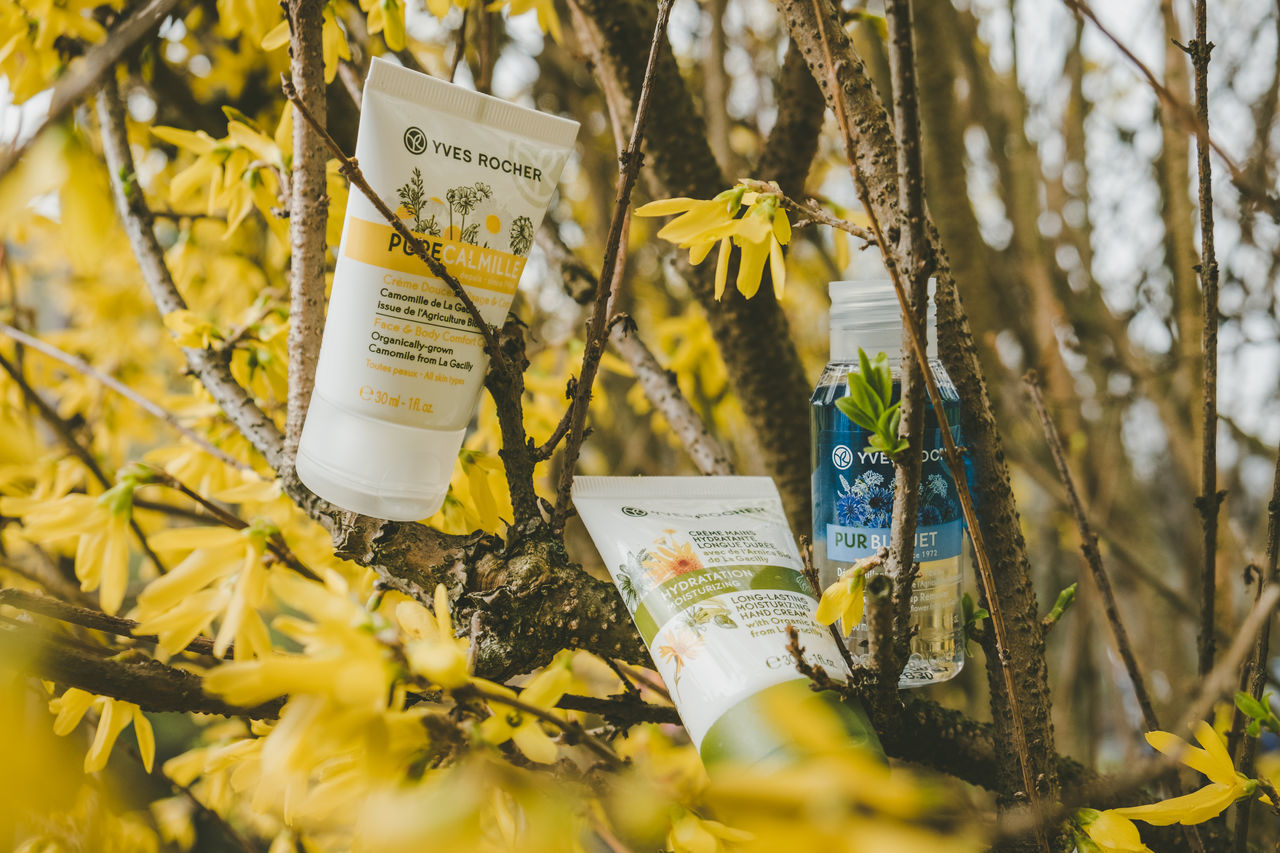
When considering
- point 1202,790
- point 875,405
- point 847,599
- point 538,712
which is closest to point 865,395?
point 875,405

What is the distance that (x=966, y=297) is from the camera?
1.34m

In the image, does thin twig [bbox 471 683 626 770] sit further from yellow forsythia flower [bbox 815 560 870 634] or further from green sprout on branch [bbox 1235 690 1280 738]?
green sprout on branch [bbox 1235 690 1280 738]

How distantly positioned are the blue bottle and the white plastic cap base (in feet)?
1.03

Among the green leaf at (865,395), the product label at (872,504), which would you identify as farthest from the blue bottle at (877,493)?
the green leaf at (865,395)

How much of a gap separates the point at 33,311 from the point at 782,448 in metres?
1.33

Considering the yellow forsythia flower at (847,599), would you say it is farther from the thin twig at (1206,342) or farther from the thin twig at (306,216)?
the thin twig at (306,216)

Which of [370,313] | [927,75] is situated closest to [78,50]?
[370,313]

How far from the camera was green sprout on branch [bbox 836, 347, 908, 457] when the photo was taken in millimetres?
474

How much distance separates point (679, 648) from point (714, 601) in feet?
0.14

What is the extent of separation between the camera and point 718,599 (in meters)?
0.57

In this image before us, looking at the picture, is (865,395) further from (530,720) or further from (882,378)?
(530,720)

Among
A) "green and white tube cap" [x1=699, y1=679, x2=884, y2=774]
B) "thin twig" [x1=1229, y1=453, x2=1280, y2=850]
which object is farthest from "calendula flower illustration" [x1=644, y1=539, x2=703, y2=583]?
"thin twig" [x1=1229, y1=453, x2=1280, y2=850]

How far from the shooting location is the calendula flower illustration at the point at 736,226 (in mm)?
570

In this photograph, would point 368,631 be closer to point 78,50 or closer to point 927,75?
point 78,50
